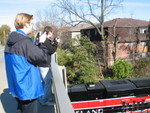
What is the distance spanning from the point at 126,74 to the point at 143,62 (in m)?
1.90

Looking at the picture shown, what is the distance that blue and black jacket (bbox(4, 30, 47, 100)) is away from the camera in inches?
77.7

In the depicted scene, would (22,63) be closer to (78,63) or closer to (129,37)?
(78,63)

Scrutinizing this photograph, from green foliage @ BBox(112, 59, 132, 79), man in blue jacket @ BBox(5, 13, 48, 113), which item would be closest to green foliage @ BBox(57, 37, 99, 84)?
green foliage @ BBox(112, 59, 132, 79)

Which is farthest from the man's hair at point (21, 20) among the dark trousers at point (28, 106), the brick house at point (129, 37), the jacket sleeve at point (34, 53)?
the brick house at point (129, 37)

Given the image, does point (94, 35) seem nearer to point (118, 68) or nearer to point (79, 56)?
point (118, 68)

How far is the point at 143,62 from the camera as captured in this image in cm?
1680

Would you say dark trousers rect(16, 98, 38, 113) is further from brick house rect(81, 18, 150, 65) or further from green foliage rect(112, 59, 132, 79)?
brick house rect(81, 18, 150, 65)

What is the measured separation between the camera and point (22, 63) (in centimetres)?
198

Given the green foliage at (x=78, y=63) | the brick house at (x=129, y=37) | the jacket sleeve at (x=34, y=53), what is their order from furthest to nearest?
the brick house at (x=129, y=37) < the green foliage at (x=78, y=63) < the jacket sleeve at (x=34, y=53)

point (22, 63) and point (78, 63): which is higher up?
point (22, 63)

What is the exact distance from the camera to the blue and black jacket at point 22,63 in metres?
1.97

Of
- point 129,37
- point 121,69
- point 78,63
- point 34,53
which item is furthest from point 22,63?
point 129,37

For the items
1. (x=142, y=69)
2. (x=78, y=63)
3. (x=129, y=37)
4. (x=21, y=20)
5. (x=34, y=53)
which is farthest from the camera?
(x=129, y=37)

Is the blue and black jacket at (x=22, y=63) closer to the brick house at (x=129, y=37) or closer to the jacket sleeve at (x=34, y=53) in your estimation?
the jacket sleeve at (x=34, y=53)
